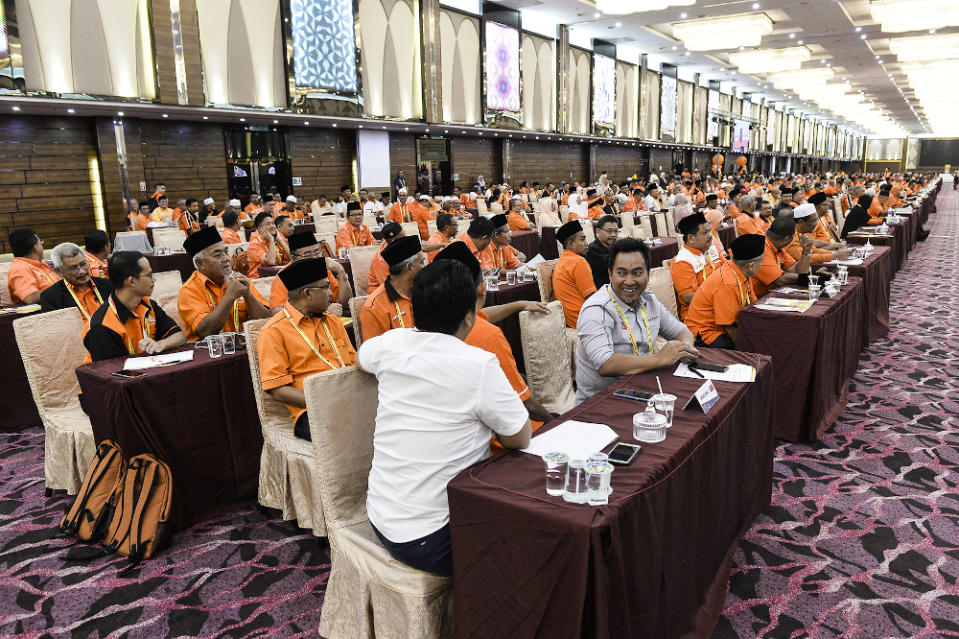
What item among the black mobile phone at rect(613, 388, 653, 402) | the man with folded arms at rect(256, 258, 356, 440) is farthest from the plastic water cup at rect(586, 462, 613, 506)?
the man with folded arms at rect(256, 258, 356, 440)

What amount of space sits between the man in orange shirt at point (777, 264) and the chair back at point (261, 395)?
3.27m

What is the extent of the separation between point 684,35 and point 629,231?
1048 cm

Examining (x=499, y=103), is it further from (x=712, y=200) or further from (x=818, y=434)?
(x=818, y=434)

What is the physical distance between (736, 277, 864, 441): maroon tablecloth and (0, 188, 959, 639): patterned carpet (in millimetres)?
156

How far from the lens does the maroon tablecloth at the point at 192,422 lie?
2.81 meters

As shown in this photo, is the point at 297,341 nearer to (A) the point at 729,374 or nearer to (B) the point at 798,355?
(A) the point at 729,374

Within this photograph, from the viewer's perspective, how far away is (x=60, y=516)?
3.16m

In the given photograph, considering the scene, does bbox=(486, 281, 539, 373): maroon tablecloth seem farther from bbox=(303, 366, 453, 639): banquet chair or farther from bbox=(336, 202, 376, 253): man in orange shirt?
bbox=(336, 202, 376, 253): man in orange shirt

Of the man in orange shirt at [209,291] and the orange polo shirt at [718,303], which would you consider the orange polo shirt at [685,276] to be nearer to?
the orange polo shirt at [718,303]

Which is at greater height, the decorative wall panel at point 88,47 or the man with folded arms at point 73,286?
the decorative wall panel at point 88,47

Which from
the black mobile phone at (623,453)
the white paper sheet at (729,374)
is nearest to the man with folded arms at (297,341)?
the black mobile phone at (623,453)

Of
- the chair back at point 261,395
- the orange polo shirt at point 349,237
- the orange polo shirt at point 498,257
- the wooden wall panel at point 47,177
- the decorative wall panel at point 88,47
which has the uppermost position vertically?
the decorative wall panel at point 88,47

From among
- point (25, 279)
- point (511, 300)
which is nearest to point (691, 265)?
point (511, 300)

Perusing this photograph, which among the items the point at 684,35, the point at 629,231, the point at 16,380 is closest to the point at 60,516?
the point at 16,380
